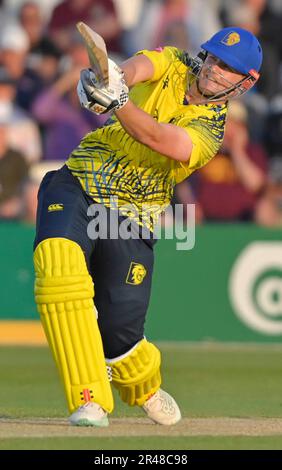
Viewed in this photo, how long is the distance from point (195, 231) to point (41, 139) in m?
2.05

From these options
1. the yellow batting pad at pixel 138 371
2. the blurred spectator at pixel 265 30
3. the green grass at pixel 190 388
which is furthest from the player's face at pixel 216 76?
the blurred spectator at pixel 265 30

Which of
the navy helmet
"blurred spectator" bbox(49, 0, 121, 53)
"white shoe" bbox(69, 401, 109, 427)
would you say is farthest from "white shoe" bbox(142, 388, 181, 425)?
"blurred spectator" bbox(49, 0, 121, 53)

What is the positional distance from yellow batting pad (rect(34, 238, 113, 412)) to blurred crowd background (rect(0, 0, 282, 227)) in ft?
22.2

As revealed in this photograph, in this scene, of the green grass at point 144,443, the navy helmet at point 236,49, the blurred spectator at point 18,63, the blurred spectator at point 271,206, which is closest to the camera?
the green grass at point 144,443

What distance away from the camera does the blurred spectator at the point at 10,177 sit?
12.9 metres

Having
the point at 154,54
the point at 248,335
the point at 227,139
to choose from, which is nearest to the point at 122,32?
the point at 227,139

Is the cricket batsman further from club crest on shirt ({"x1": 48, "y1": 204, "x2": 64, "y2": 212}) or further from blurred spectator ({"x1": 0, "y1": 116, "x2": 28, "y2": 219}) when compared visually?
blurred spectator ({"x1": 0, "y1": 116, "x2": 28, "y2": 219})

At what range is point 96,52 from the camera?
212 inches

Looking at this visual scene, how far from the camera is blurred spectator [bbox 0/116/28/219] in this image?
12.9 meters

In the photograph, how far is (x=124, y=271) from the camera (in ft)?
21.1

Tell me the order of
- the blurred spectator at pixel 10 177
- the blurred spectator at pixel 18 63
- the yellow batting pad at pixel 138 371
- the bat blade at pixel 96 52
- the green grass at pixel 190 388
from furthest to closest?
the blurred spectator at pixel 18 63, the blurred spectator at pixel 10 177, the yellow batting pad at pixel 138 371, the green grass at pixel 190 388, the bat blade at pixel 96 52

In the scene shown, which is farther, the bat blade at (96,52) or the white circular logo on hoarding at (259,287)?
the white circular logo on hoarding at (259,287)

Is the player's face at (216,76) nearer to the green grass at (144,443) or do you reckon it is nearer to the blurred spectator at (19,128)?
the green grass at (144,443)

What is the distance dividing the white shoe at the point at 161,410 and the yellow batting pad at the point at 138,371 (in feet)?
0.13
